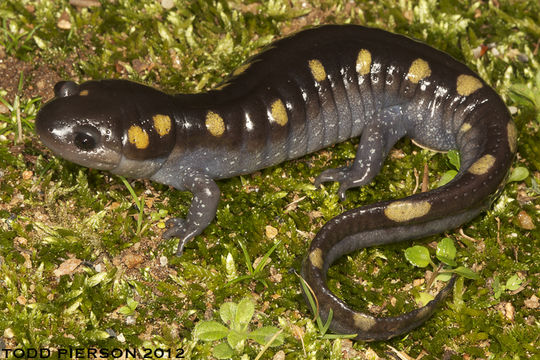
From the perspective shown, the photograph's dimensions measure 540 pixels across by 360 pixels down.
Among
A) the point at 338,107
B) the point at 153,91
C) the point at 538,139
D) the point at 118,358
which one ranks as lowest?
the point at 118,358

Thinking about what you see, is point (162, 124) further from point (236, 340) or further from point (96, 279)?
point (236, 340)

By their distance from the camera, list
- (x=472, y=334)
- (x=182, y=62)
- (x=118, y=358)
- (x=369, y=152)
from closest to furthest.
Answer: (x=118, y=358) < (x=472, y=334) < (x=369, y=152) < (x=182, y=62)

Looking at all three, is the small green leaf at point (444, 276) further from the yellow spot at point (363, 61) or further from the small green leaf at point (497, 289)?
the yellow spot at point (363, 61)

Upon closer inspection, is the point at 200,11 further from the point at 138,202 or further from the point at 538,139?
the point at 538,139

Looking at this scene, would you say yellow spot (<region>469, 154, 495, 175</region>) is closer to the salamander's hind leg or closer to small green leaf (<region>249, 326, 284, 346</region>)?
the salamander's hind leg

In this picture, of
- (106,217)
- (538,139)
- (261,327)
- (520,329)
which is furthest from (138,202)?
(538,139)

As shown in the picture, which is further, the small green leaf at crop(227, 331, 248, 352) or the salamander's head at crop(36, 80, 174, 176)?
the salamander's head at crop(36, 80, 174, 176)

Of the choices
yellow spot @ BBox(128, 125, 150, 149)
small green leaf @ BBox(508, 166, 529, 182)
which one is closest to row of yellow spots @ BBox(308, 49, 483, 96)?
small green leaf @ BBox(508, 166, 529, 182)
